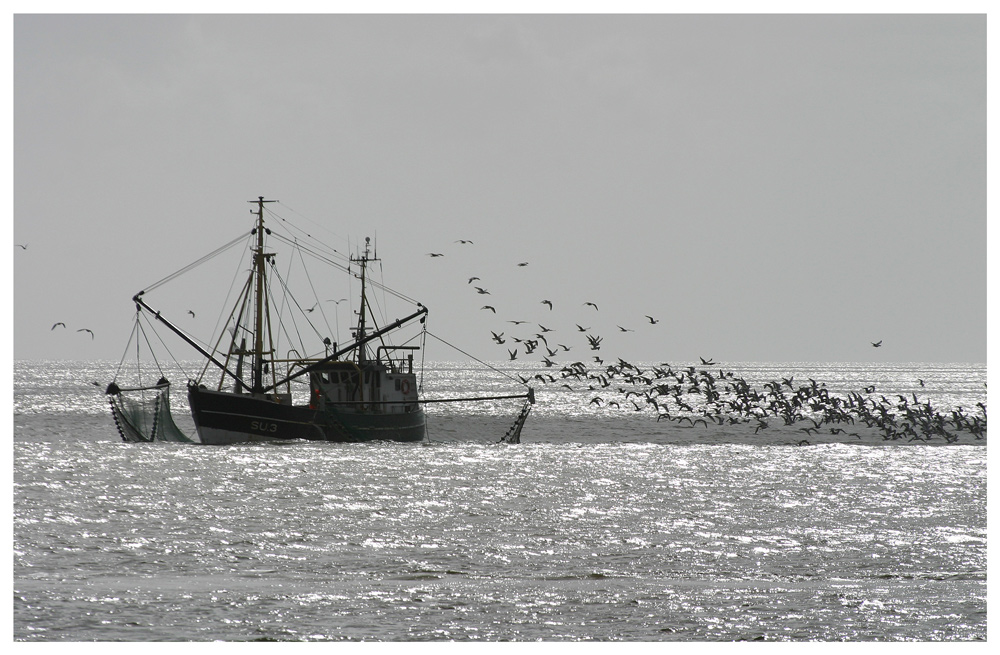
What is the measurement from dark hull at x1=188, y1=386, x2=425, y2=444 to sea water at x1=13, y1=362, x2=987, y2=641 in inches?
331

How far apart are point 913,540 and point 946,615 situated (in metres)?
8.46

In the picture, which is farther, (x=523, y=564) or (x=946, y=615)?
(x=523, y=564)

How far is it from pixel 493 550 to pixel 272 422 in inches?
1445

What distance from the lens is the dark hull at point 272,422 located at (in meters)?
55.7

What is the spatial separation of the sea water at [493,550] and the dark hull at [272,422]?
842 cm

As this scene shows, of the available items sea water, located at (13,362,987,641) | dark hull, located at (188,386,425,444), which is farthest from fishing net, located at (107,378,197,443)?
sea water, located at (13,362,987,641)

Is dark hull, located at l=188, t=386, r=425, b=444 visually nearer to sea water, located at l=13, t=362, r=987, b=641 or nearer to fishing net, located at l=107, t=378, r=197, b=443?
fishing net, located at l=107, t=378, r=197, b=443

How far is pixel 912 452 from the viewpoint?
56344mm

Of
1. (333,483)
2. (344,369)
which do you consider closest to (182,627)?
(333,483)

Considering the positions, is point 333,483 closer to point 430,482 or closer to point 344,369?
point 430,482

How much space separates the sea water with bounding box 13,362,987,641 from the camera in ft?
49.7
